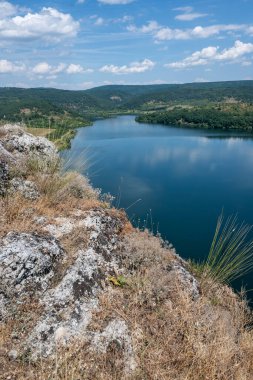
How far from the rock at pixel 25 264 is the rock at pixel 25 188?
1.16 m

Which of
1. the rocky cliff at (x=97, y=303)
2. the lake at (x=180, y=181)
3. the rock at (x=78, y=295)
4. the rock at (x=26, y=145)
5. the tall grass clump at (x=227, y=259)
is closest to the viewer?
the rocky cliff at (x=97, y=303)

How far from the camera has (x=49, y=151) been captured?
6.18 meters

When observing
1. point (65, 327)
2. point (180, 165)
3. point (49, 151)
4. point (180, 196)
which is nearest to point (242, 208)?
point (180, 196)

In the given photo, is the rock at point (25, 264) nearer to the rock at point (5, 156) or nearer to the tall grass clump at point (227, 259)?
the rock at point (5, 156)

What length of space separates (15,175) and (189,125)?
85753 mm

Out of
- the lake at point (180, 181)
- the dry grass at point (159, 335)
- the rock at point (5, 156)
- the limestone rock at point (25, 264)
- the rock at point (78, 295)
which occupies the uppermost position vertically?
the rock at point (5, 156)

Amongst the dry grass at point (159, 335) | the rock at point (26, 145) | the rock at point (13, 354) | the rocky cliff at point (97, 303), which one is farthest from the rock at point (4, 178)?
the rock at point (13, 354)

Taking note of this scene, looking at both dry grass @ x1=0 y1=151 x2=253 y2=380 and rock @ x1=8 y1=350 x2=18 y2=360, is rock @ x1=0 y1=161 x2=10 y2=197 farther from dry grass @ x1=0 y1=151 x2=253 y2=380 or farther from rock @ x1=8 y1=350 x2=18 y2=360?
rock @ x1=8 y1=350 x2=18 y2=360

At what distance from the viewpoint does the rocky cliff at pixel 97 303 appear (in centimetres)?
306

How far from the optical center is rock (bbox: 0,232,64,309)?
11.3 feet

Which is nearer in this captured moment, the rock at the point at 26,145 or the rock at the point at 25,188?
A: the rock at the point at 25,188

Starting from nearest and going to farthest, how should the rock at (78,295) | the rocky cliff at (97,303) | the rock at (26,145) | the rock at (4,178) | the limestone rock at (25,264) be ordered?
the rocky cliff at (97,303) < the rock at (78,295) < the limestone rock at (25,264) < the rock at (4,178) < the rock at (26,145)

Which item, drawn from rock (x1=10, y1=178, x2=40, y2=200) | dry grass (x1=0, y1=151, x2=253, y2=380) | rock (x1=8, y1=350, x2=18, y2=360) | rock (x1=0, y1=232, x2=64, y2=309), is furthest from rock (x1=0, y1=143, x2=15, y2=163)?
rock (x1=8, y1=350, x2=18, y2=360)

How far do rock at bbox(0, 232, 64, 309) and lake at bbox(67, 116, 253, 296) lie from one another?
7908 millimetres
